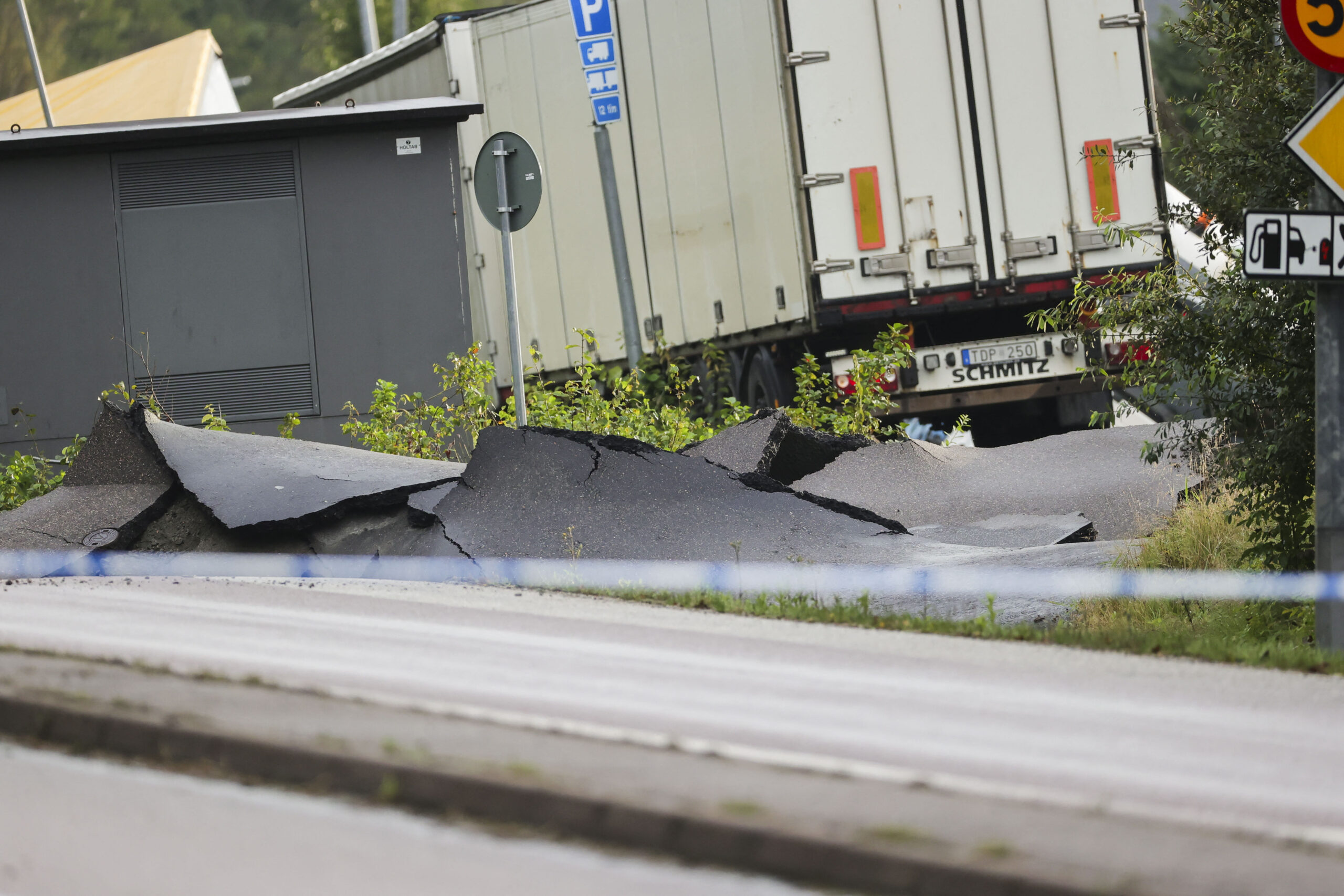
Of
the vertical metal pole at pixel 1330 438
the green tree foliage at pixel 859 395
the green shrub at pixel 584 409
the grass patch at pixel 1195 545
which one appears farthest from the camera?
the green tree foliage at pixel 859 395

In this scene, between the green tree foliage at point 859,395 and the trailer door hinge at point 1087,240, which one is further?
the trailer door hinge at point 1087,240

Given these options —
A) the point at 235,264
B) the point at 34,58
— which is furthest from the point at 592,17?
the point at 34,58

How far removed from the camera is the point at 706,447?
12344mm

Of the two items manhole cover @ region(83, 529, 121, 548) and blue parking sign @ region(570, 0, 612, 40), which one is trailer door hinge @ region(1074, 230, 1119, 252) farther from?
manhole cover @ region(83, 529, 121, 548)

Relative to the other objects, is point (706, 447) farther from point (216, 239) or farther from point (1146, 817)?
point (1146, 817)

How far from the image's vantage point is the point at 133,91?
39062mm

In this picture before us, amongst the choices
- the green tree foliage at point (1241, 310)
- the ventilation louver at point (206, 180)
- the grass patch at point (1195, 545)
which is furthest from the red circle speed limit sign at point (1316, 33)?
the ventilation louver at point (206, 180)

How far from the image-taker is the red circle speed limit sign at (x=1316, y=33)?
6.89 m

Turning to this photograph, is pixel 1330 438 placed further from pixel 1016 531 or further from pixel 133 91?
pixel 133 91

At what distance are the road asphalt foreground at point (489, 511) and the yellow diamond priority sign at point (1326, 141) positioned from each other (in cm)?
279

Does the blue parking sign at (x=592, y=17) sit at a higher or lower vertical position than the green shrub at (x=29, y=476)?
higher

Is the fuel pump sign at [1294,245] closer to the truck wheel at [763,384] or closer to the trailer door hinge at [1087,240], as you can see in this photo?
the trailer door hinge at [1087,240]

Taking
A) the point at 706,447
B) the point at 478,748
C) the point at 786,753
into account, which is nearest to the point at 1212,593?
the point at 706,447

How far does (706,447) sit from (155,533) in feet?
13.8
